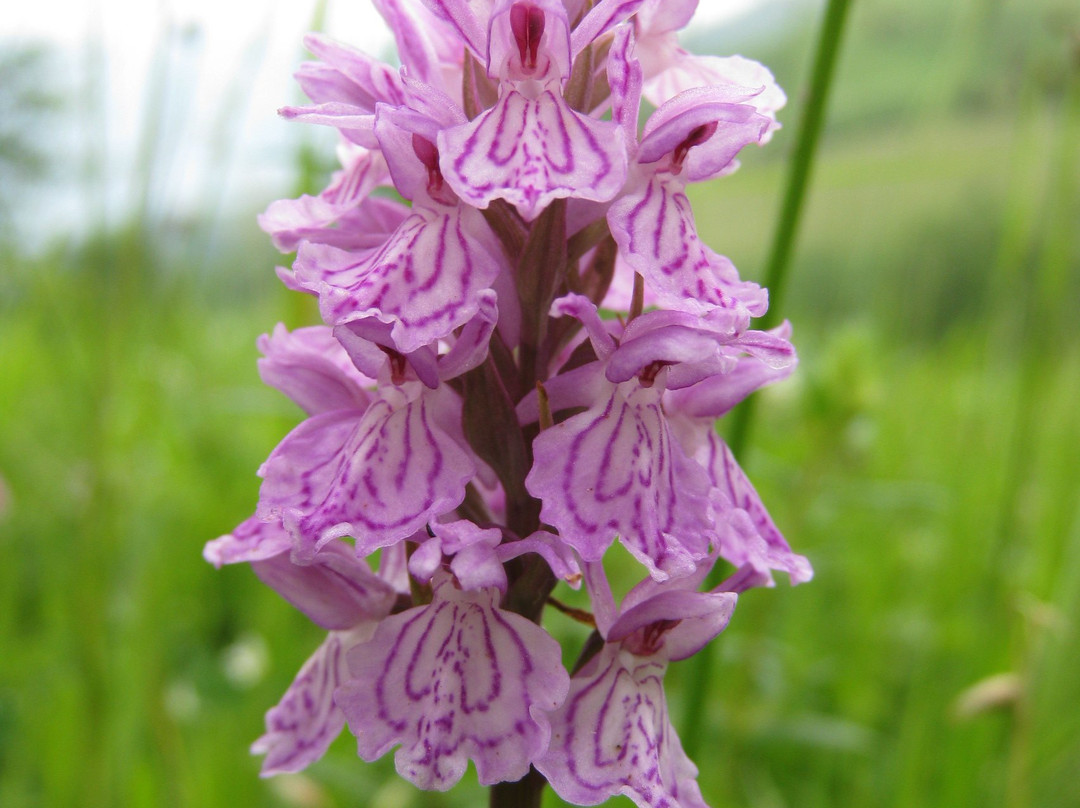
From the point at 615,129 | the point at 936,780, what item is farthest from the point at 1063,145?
the point at 615,129

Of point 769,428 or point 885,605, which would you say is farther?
point 769,428

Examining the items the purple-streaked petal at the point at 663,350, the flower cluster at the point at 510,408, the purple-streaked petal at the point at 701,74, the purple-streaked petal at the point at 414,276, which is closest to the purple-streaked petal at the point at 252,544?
the flower cluster at the point at 510,408

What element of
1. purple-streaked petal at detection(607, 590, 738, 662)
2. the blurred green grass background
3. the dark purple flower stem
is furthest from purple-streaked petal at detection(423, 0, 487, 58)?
the dark purple flower stem

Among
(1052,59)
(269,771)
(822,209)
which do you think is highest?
(1052,59)

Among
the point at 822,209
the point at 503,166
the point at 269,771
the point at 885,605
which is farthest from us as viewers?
the point at 822,209

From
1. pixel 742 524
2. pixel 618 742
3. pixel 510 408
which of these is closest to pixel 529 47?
pixel 510 408

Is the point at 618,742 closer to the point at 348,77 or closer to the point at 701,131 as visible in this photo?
the point at 701,131

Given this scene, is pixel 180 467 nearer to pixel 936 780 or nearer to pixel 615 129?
pixel 936 780

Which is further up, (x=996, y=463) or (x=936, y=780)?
(x=996, y=463)
